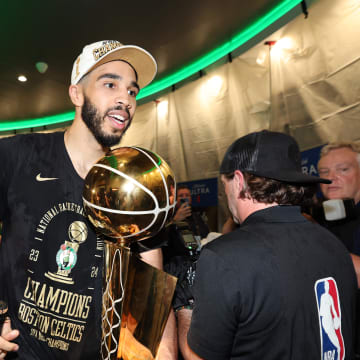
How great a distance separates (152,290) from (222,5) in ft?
11.0

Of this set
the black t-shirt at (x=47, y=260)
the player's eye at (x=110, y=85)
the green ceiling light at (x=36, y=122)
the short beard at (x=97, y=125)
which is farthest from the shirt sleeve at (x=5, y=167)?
the green ceiling light at (x=36, y=122)

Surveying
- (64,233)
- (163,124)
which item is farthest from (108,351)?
(163,124)

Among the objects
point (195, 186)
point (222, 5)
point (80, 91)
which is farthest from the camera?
point (195, 186)

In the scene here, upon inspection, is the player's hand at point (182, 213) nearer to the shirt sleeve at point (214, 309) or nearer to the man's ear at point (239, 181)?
the man's ear at point (239, 181)

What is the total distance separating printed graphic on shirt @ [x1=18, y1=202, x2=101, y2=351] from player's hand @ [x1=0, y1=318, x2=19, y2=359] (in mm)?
102

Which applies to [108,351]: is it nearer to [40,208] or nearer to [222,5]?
[40,208]

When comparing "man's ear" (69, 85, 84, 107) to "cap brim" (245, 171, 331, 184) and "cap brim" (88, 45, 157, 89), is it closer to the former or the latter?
"cap brim" (88, 45, 157, 89)

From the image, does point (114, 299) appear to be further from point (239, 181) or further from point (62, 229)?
point (239, 181)

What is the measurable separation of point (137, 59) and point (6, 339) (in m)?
0.84

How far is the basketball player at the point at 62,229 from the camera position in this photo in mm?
781

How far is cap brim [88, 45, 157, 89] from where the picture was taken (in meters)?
0.89

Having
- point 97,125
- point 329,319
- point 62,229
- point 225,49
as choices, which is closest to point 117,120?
point 97,125

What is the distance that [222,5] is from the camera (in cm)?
318

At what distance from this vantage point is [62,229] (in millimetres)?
815
